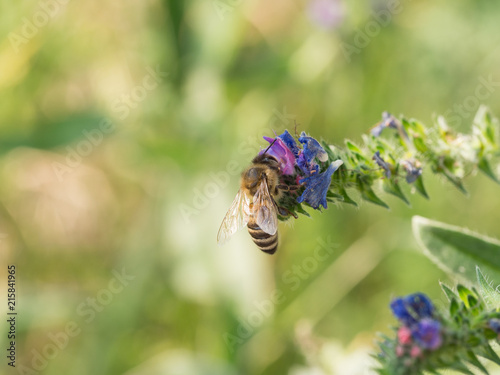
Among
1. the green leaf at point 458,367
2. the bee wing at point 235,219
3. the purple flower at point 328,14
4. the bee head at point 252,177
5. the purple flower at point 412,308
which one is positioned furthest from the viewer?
the purple flower at point 328,14

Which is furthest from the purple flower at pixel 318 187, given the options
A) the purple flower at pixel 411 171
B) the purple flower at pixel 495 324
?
the purple flower at pixel 495 324

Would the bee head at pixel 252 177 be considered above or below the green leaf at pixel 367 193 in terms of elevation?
above

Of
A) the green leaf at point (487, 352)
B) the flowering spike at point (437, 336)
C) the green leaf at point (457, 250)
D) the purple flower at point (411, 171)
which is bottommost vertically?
the green leaf at point (487, 352)

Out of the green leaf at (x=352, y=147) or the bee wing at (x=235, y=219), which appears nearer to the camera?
the green leaf at (x=352, y=147)

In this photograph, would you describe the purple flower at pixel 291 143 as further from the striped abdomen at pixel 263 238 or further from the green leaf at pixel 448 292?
the green leaf at pixel 448 292

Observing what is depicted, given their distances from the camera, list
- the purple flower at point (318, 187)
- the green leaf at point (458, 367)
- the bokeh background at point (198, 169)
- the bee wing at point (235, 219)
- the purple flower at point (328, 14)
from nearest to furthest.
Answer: the green leaf at point (458, 367), the purple flower at point (318, 187), the bee wing at point (235, 219), the bokeh background at point (198, 169), the purple flower at point (328, 14)
